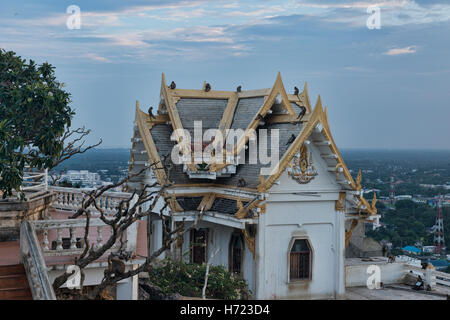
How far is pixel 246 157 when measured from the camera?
22.5 meters

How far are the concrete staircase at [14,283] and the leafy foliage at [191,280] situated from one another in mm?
6242

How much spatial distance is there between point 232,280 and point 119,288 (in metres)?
5.80

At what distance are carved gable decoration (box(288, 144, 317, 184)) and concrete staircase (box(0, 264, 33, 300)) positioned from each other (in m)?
10.7

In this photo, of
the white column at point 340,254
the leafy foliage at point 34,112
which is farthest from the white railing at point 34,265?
the white column at point 340,254

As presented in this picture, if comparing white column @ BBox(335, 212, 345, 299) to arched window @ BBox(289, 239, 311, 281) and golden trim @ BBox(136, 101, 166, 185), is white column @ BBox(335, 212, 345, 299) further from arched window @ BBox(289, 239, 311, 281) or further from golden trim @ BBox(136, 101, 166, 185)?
golden trim @ BBox(136, 101, 166, 185)

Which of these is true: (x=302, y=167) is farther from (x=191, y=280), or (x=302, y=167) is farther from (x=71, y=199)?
(x=71, y=199)

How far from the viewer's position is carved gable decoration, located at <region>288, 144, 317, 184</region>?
21.5 metres

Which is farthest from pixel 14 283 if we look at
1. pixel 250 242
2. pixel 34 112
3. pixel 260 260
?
Answer: pixel 260 260

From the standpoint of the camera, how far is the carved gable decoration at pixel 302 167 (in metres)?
21.5

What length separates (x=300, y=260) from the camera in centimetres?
2183

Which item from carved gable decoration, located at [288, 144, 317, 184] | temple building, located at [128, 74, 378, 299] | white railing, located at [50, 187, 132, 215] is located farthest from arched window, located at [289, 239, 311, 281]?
white railing, located at [50, 187, 132, 215]

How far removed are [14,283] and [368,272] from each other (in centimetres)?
1549

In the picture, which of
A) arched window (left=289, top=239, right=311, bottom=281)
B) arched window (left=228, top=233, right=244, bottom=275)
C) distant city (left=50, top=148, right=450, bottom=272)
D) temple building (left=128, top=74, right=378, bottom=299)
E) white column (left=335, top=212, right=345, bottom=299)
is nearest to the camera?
temple building (left=128, top=74, right=378, bottom=299)

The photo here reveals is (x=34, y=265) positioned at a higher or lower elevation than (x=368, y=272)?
higher
